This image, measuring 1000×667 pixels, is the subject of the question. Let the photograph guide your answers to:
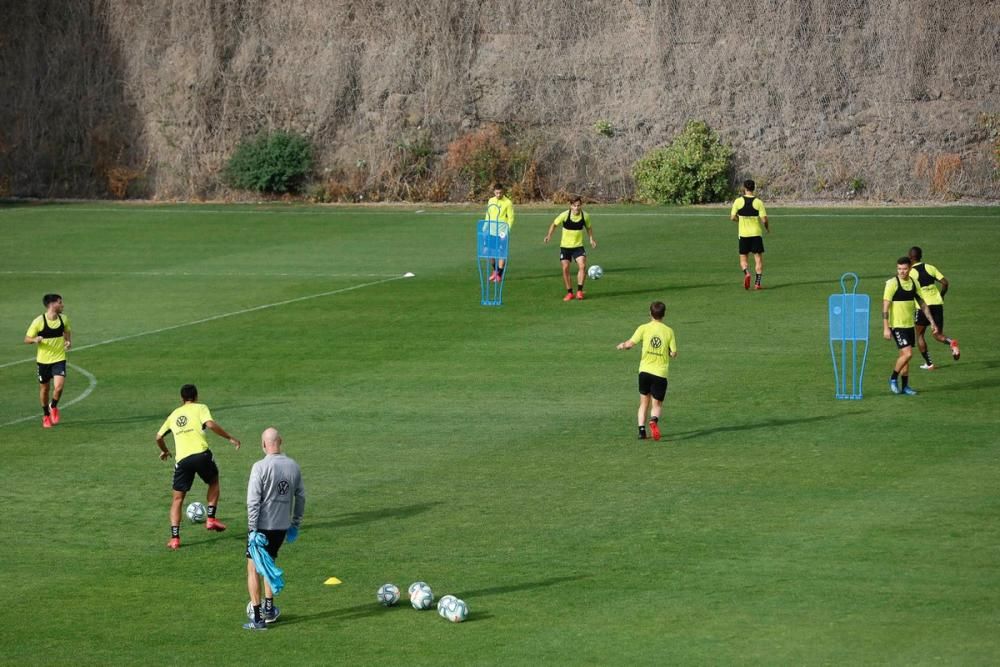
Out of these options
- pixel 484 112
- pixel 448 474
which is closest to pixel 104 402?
pixel 448 474

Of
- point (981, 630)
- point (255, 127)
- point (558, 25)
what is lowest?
point (981, 630)

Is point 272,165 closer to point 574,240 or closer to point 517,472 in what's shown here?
point 574,240

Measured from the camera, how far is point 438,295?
34.3m

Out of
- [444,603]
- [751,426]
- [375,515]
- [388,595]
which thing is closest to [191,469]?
[375,515]

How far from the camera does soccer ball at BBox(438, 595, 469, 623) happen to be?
47.1ft

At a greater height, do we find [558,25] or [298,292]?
[558,25]

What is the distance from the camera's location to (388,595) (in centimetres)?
1484

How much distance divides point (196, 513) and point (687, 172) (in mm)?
35748

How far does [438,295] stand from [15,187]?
103 ft


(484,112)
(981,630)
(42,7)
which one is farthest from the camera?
(42,7)

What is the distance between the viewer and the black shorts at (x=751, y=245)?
3366 centimetres

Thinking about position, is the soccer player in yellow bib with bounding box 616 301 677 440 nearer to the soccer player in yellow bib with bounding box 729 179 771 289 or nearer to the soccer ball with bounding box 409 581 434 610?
the soccer ball with bounding box 409 581 434 610

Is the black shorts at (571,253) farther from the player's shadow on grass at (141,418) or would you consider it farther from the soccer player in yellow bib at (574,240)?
the player's shadow on grass at (141,418)

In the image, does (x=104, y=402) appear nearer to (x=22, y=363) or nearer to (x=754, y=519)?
(x=22, y=363)
